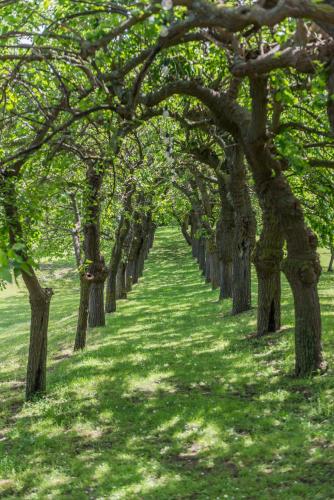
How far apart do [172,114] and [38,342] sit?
8.43 meters

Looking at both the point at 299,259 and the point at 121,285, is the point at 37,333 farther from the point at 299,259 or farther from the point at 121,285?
the point at 121,285

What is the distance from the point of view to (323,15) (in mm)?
7031

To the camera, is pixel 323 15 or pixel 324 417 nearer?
pixel 323 15

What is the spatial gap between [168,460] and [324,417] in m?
3.57

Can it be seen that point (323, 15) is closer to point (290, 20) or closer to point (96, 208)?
point (290, 20)

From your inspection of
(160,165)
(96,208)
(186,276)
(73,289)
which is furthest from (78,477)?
(73,289)

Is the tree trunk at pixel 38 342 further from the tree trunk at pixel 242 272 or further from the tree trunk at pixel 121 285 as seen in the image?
the tree trunk at pixel 121 285

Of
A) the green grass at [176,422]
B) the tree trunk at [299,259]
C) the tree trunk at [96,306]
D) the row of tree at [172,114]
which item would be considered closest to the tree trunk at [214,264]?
the row of tree at [172,114]

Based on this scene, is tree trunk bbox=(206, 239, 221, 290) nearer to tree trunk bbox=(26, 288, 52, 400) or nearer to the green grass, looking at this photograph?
the green grass

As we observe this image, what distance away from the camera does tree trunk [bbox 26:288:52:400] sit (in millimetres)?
16734

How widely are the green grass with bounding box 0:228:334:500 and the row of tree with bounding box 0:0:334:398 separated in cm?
155

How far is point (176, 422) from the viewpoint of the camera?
13.4 meters

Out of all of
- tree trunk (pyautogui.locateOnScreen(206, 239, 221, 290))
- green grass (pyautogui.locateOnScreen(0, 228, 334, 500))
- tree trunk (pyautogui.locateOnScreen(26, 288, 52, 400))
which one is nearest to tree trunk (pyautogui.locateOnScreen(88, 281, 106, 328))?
green grass (pyautogui.locateOnScreen(0, 228, 334, 500))

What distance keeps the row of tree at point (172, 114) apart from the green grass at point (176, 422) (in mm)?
1552
